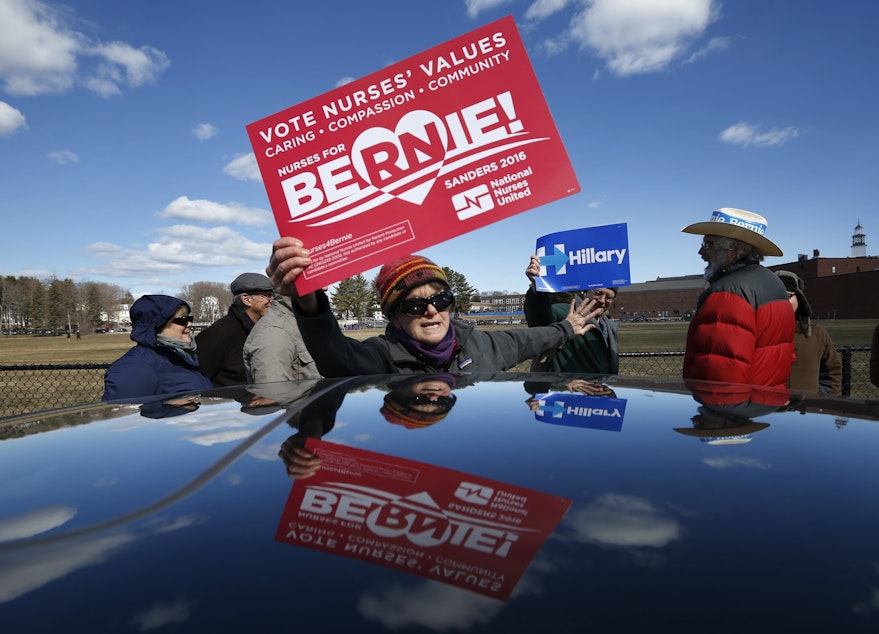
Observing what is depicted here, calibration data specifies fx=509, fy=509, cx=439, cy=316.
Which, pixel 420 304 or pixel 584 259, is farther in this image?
pixel 584 259

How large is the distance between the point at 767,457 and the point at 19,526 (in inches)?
52.7

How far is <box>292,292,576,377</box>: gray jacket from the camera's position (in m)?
2.54

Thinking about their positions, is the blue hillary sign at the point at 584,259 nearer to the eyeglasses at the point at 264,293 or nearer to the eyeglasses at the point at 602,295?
the eyeglasses at the point at 602,295

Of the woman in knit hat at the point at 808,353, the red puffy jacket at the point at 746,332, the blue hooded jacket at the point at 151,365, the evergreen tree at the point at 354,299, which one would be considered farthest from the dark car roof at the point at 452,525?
the evergreen tree at the point at 354,299

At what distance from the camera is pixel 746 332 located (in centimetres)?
322

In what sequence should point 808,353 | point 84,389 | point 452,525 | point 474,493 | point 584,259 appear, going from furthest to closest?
point 84,389 < point 808,353 < point 584,259 < point 474,493 < point 452,525

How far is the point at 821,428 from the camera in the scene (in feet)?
4.07

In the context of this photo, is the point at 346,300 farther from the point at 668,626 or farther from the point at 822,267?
the point at 668,626

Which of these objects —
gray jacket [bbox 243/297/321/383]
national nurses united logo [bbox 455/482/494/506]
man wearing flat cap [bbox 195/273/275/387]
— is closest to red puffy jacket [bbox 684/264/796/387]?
gray jacket [bbox 243/297/321/383]

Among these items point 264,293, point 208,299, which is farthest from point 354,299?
point 264,293

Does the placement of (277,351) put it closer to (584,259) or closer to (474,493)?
(584,259)

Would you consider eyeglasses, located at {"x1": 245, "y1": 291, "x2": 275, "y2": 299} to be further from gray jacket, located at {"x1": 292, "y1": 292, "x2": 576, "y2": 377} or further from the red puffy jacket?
the red puffy jacket

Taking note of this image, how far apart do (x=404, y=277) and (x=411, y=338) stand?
36 cm

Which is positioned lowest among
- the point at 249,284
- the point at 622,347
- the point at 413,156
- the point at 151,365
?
the point at 622,347
